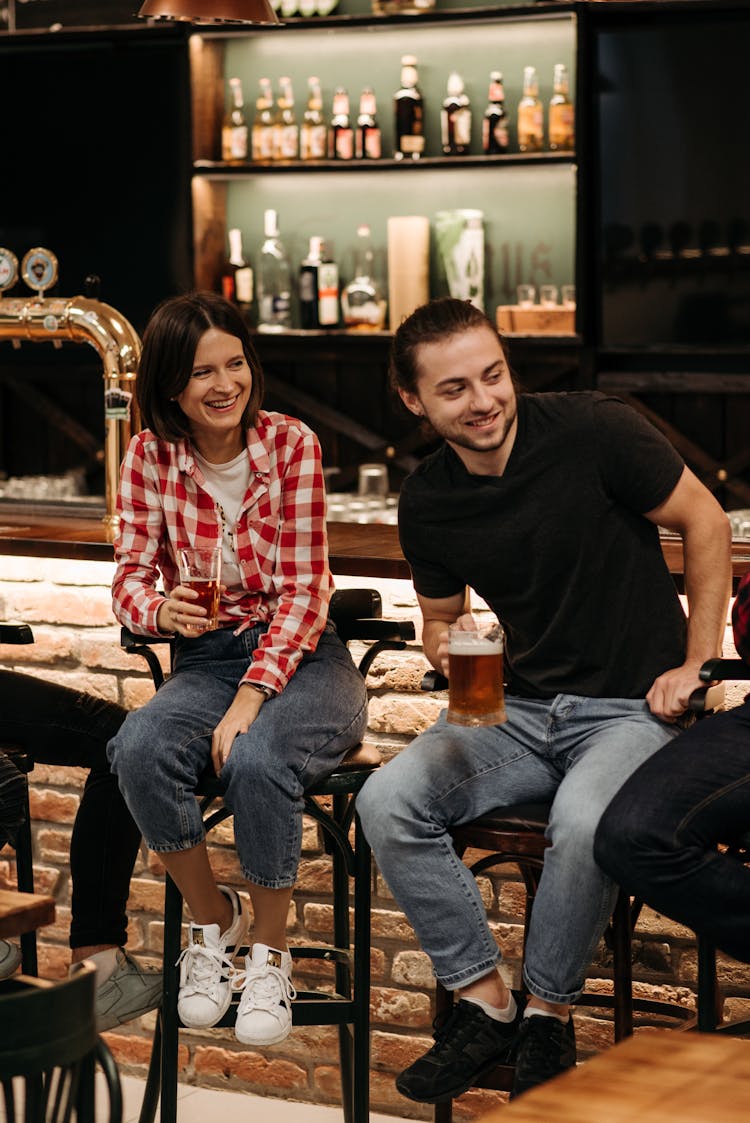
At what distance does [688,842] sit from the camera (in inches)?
84.7

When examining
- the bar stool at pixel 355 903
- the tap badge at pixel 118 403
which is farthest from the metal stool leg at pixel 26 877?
the tap badge at pixel 118 403

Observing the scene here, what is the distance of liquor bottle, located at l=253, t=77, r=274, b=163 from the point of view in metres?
5.07

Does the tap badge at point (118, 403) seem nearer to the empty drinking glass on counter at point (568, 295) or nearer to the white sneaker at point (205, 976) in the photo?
the white sneaker at point (205, 976)

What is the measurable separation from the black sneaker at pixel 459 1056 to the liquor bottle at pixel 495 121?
124 inches

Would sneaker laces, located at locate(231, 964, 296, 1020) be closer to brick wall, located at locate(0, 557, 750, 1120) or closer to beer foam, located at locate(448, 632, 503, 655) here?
beer foam, located at locate(448, 632, 503, 655)

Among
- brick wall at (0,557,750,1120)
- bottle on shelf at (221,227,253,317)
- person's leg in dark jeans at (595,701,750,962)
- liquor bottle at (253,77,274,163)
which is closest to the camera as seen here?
person's leg in dark jeans at (595,701,750,962)

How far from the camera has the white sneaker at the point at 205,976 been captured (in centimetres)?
239

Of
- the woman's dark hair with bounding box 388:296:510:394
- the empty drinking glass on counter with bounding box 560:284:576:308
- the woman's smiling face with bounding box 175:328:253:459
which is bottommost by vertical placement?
the woman's smiling face with bounding box 175:328:253:459

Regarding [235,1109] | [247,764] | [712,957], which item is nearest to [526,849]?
[712,957]

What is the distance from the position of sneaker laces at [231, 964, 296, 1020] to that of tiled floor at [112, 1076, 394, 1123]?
907 millimetres

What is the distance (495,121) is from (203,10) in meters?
1.66

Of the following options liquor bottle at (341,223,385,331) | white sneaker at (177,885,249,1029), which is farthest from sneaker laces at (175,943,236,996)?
liquor bottle at (341,223,385,331)

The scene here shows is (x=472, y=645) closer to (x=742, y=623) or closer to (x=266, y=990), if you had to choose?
(x=742, y=623)

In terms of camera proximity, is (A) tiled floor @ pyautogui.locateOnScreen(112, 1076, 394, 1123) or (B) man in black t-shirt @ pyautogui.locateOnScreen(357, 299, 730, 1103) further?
(A) tiled floor @ pyautogui.locateOnScreen(112, 1076, 394, 1123)
